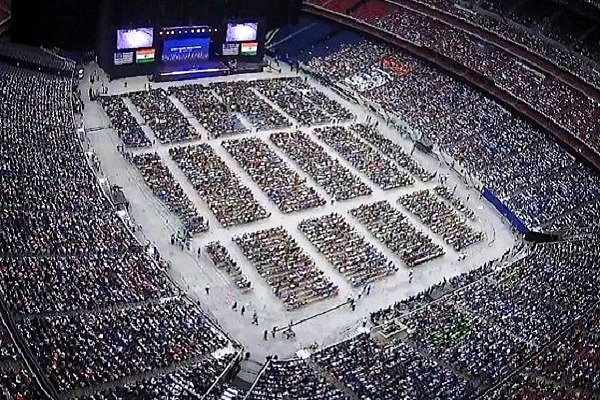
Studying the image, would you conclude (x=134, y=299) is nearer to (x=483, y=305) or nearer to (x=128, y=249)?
(x=128, y=249)

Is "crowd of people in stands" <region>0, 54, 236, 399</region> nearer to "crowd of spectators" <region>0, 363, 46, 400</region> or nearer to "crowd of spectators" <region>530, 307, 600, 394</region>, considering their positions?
"crowd of spectators" <region>0, 363, 46, 400</region>

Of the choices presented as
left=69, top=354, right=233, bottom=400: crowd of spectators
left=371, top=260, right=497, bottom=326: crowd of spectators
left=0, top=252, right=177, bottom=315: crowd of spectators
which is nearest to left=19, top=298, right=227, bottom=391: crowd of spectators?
left=69, top=354, right=233, bottom=400: crowd of spectators

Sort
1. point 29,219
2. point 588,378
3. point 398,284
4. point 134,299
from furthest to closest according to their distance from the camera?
point 398,284 < point 29,219 < point 134,299 < point 588,378

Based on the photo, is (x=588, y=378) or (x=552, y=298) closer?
(x=588, y=378)

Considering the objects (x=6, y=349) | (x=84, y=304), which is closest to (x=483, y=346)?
(x=84, y=304)

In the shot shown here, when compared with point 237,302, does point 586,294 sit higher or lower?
higher

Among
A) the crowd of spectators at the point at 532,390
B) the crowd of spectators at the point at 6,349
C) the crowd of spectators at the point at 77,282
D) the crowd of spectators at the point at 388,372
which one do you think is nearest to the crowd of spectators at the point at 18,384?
the crowd of spectators at the point at 6,349

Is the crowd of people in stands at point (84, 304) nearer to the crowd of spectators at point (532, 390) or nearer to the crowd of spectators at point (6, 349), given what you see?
the crowd of spectators at point (6, 349)

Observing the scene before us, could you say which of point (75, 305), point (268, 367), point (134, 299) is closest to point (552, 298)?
point (268, 367)
